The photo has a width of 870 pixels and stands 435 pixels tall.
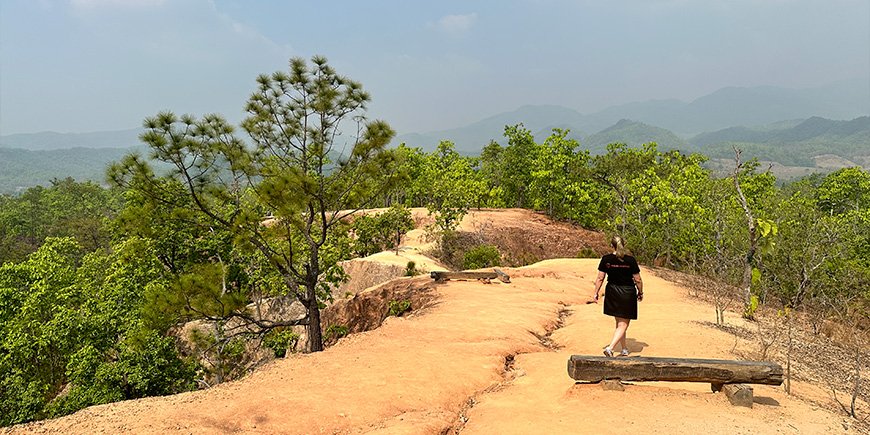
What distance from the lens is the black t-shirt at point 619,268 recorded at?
26.4 feet

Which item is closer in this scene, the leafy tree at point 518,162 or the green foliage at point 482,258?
the green foliage at point 482,258

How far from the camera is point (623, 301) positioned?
26.5 ft

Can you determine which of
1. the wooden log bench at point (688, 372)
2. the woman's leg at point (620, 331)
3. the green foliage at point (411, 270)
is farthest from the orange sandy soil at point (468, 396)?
the green foliage at point (411, 270)

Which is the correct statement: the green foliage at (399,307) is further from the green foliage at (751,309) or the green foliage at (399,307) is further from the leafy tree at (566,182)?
the leafy tree at (566,182)

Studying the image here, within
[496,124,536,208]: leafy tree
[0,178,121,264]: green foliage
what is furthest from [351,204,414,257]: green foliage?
[0,178,121,264]: green foliage

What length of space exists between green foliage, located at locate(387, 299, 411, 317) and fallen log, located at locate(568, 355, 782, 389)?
9.83m

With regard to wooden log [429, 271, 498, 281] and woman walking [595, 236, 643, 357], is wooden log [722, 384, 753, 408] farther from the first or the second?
wooden log [429, 271, 498, 281]

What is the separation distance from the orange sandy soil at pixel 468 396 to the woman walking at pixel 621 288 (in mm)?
1109

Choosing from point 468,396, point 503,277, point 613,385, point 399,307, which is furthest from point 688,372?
point 503,277

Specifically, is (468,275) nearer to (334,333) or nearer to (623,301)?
(334,333)

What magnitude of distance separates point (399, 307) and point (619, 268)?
9918 mm

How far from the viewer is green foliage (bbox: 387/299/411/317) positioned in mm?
16422

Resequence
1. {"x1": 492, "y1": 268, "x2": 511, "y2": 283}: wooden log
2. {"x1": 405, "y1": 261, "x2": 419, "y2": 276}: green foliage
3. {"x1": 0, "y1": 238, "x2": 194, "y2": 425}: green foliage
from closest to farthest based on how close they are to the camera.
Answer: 1. {"x1": 0, "y1": 238, "x2": 194, "y2": 425}: green foliage
2. {"x1": 492, "y1": 268, "x2": 511, "y2": 283}: wooden log
3. {"x1": 405, "y1": 261, "x2": 419, "y2": 276}: green foliage

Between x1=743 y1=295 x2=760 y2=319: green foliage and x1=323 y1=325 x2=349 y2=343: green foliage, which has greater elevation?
x1=743 y1=295 x2=760 y2=319: green foliage
